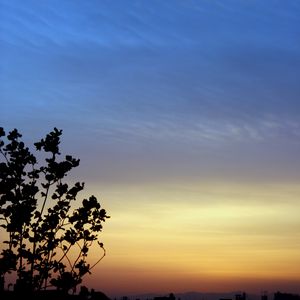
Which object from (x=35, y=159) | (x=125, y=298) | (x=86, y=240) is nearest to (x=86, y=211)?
(x=86, y=240)

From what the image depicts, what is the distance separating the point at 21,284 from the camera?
1683 cm

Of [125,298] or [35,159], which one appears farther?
[125,298]

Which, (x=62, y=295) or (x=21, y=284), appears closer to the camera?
(x=21, y=284)

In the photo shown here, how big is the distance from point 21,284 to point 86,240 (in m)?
2.24

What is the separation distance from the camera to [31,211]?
16594 mm

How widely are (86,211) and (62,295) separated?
9.29ft

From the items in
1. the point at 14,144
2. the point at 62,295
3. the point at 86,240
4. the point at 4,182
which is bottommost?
the point at 62,295

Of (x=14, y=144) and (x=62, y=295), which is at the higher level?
(x=14, y=144)

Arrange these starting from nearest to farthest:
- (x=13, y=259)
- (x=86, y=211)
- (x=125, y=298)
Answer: (x=13, y=259)
(x=86, y=211)
(x=125, y=298)

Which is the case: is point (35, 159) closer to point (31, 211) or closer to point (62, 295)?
point (31, 211)

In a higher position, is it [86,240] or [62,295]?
[86,240]

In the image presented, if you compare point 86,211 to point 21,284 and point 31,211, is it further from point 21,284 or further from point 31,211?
point 21,284

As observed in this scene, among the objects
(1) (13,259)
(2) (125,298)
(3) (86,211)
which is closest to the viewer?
(1) (13,259)

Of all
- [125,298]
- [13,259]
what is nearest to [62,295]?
[13,259]
